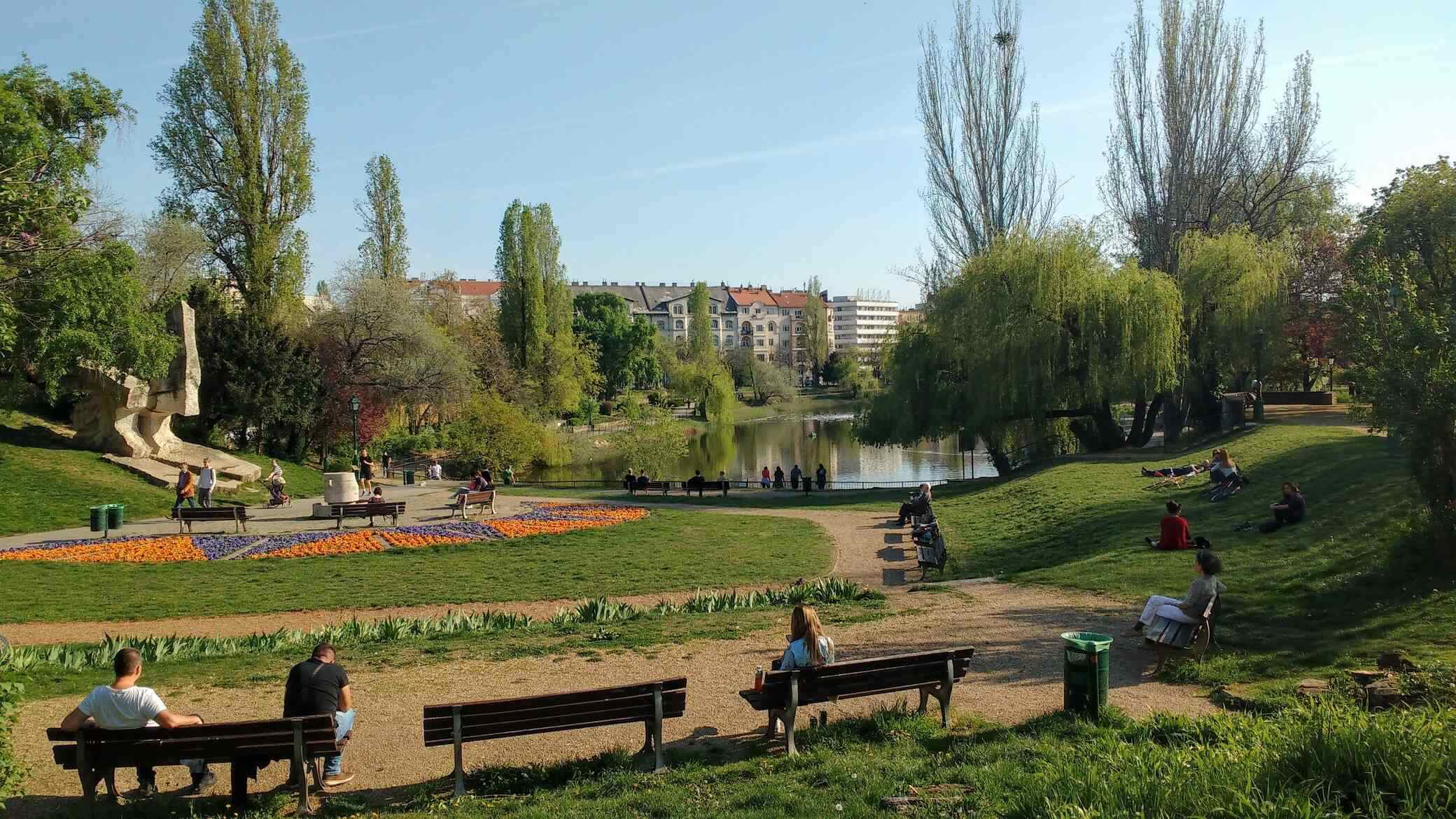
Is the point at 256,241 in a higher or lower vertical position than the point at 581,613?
higher

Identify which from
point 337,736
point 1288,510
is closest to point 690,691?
point 337,736

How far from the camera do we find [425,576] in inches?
661

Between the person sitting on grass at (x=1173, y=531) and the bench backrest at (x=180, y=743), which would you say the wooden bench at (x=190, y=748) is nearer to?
the bench backrest at (x=180, y=743)

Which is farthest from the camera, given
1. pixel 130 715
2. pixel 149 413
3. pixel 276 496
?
pixel 149 413

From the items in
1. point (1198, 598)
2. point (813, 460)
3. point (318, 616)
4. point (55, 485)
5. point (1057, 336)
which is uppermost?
point (1057, 336)

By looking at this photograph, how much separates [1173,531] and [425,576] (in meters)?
13.1

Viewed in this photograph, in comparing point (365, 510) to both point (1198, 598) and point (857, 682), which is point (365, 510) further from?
point (1198, 598)

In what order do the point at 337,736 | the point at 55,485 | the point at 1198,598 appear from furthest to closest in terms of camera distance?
the point at 55,485 < the point at 1198,598 < the point at 337,736

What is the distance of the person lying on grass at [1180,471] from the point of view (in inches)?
887

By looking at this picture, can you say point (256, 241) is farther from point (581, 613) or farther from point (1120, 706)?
point (1120, 706)

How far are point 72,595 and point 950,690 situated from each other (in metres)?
14.7

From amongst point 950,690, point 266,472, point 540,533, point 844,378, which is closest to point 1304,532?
point 950,690

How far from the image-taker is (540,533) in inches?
848

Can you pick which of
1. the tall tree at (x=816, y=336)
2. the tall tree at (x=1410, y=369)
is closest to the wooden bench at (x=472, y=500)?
the tall tree at (x=1410, y=369)
